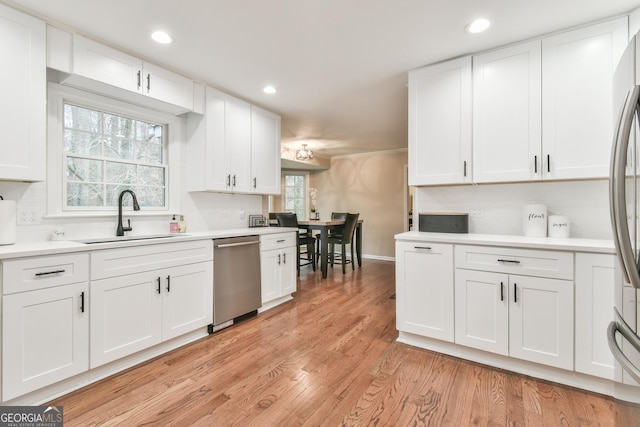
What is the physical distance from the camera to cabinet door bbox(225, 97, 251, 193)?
127 inches

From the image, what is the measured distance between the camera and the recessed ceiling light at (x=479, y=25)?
2027mm

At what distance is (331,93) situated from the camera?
3.33 metres

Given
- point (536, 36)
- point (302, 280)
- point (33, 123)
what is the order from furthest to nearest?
1. point (302, 280)
2. point (536, 36)
3. point (33, 123)

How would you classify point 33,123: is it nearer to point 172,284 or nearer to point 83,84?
point 83,84

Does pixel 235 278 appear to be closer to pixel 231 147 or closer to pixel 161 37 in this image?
pixel 231 147

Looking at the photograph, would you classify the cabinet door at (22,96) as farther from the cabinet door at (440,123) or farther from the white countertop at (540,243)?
the cabinet door at (440,123)

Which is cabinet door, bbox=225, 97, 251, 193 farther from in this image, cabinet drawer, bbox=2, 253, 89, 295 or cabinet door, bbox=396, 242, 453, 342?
cabinet door, bbox=396, 242, 453, 342

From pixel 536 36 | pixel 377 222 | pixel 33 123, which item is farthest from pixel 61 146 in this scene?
pixel 377 222

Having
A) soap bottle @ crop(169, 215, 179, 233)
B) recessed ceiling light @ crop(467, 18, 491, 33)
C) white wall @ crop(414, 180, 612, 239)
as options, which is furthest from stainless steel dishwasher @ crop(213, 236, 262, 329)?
recessed ceiling light @ crop(467, 18, 491, 33)

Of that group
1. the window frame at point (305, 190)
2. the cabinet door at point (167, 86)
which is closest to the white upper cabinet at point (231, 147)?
the cabinet door at point (167, 86)

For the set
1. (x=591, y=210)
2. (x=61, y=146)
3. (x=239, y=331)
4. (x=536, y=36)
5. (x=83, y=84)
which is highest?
(x=536, y=36)

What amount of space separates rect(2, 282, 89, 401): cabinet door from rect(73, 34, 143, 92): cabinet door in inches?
61.7

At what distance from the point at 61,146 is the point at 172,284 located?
1.39m

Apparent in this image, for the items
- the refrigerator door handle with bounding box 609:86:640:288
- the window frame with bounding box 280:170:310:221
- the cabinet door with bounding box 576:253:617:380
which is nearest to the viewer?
the refrigerator door handle with bounding box 609:86:640:288
